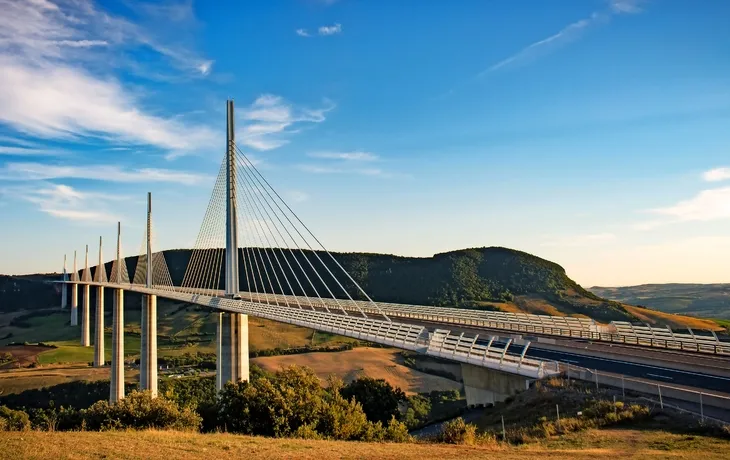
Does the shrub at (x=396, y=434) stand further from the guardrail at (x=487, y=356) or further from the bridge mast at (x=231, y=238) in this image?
the bridge mast at (x=231, y=238)

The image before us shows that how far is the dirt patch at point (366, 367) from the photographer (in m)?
61.8

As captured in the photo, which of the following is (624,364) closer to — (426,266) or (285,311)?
(285,311)

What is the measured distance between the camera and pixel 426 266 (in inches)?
5453

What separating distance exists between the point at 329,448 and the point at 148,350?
5252 cm

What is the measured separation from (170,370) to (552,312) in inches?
2675

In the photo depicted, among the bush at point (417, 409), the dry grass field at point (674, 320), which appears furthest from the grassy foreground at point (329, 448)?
the dry grass field at point (674, 320)

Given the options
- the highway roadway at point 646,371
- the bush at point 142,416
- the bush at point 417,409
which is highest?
the highway roadway at point 646,371

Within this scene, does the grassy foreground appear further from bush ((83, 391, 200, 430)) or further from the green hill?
the green hill

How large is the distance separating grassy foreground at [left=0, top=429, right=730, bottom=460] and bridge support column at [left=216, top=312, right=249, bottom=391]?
27.5 m

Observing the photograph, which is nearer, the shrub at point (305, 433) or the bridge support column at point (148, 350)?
the shrub at point (305, 433)

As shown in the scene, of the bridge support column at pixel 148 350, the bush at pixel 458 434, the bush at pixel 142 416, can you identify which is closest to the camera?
the bush at pixel 458 434

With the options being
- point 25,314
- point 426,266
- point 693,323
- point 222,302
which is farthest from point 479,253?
point 25,314

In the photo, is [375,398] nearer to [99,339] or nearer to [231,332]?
[231,332]

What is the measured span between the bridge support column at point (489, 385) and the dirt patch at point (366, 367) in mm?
40903
